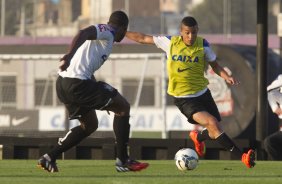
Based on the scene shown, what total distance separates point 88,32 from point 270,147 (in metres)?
4.86

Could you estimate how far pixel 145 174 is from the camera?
499 inches

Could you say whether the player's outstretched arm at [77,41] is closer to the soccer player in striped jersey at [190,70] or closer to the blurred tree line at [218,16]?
the soccer player in striped jersey at [190,70]

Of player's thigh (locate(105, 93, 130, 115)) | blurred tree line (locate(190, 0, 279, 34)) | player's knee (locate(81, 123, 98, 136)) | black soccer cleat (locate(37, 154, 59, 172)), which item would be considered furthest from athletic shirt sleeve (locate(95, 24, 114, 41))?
blurred tree line (locate(190, 0, 279, 34))

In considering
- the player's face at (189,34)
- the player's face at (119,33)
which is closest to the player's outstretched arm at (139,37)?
the player's face at (189,34)

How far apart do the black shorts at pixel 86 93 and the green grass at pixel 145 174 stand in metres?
0.78

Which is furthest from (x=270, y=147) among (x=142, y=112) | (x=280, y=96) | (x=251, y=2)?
(x=251, y=2)

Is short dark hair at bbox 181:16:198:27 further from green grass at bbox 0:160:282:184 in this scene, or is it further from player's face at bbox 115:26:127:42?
green grass at bbox 0:160:282:184

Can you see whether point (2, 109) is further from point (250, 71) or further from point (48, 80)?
point (250, 71)

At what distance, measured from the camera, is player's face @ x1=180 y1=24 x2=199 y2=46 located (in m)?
14.2

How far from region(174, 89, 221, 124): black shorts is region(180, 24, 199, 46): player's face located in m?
0.72

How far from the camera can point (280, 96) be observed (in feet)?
51.5

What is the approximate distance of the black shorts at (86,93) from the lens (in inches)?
504

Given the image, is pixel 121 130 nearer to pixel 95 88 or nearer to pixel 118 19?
pixel 95 88

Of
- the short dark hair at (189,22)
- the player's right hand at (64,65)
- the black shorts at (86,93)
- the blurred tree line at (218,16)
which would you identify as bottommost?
the black shorts at (86,93)
